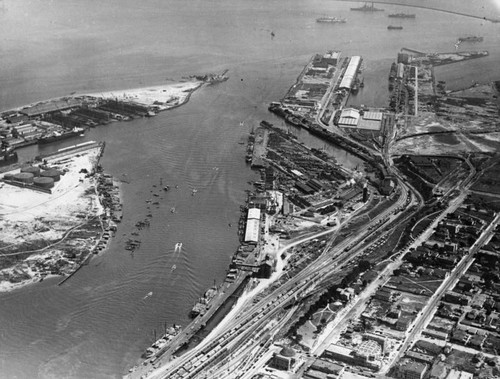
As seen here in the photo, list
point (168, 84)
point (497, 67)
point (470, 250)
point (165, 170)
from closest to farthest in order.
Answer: point (470, 250) < point (165, 170) < point (168, 84) < point (497, 67)

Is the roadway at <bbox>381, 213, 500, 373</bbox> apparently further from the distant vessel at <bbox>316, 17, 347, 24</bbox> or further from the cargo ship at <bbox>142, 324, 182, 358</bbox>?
the distant vessel at <bbox>316, 17, 347, 24</bbox>

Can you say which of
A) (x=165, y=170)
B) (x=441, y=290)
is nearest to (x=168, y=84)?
(x=165, y=170)

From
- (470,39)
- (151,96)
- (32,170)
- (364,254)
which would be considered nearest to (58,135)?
(32,170)

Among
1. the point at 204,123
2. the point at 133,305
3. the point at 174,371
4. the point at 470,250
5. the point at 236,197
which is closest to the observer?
the point at 174,371

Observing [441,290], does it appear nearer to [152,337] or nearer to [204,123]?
[152,337]

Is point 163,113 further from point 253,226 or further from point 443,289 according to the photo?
point 443,289

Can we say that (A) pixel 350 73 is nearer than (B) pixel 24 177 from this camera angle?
No
